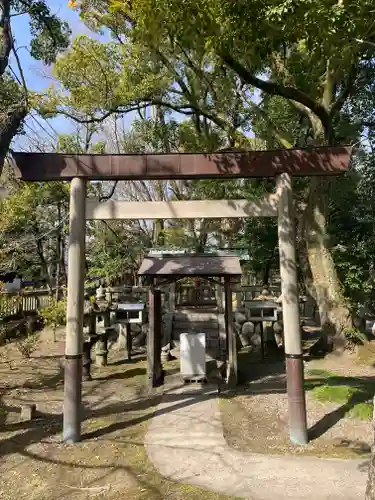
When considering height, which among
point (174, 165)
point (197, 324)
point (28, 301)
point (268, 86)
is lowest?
point (197, 324)

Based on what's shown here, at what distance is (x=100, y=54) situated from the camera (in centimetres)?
1109

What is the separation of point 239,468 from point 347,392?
3389 millimetres

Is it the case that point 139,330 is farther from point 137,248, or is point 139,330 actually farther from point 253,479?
point 253,479

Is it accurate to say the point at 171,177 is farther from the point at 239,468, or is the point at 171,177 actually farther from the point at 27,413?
the point at 27,413

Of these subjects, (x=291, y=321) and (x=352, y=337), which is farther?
(x=352, y=337)

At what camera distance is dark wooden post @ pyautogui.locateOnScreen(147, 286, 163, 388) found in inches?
344

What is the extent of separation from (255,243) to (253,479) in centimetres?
1322

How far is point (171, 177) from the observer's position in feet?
19.8

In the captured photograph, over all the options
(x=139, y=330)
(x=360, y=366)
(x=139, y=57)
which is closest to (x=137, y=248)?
(x=139, y=330)

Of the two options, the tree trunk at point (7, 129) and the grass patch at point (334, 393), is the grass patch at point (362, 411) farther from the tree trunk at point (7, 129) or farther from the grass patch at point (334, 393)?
the tree trunk at point (7, 129)

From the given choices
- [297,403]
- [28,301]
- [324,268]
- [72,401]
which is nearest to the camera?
[297,403]

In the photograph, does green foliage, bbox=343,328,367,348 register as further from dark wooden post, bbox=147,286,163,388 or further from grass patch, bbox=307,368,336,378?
dark wooden post, bbox=147,286,163,388

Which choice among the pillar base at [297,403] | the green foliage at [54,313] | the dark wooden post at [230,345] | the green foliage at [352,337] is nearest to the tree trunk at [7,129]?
the pillar base at [297,403]

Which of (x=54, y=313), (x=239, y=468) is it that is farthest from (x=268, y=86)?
(x=54, y=313)
